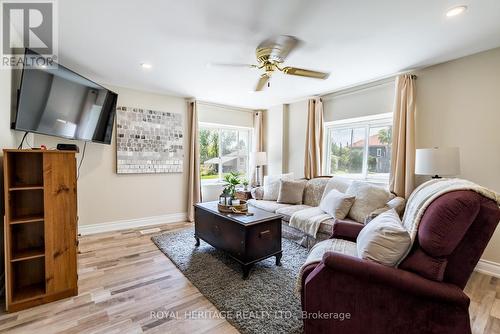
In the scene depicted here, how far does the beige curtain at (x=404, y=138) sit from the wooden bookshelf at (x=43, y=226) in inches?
142

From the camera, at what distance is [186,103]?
430 cm

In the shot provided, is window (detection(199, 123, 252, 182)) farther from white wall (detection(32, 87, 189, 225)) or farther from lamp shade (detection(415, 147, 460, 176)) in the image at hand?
lamp shade (detection(415, 147, 460, 176))

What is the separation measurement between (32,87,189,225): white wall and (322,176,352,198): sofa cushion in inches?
102

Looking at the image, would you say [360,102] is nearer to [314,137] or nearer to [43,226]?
[314,137]

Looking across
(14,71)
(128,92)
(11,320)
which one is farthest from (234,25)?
(11,320)

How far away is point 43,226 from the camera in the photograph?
6.27 ft

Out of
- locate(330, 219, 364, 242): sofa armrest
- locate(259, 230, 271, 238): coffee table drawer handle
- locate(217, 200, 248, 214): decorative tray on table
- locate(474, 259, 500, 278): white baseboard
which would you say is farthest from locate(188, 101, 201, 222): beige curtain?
locate(474, 259, 500, 278): white baseboard

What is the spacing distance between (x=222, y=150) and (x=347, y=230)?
11.3 ft

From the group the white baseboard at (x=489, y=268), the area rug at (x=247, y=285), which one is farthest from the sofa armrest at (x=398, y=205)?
the area rug at (x=247, y=285)

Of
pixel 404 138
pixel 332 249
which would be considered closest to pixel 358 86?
pixel 404 138

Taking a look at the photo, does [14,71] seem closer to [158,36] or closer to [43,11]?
[43,11]

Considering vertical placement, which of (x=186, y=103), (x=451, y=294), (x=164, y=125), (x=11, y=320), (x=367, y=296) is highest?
(x=186, y=103)

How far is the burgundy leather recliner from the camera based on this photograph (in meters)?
1.12

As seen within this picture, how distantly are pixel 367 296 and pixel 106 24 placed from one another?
280 centimetres
